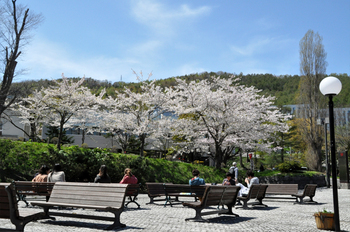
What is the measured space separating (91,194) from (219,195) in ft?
9.85

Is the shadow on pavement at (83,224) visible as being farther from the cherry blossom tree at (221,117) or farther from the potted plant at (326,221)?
the cherry blossom tree at (221,117)

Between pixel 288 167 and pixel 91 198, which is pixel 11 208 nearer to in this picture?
pixel 91 198

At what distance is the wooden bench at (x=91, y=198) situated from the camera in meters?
6.10

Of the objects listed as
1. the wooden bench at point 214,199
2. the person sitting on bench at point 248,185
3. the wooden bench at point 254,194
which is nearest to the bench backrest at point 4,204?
the wooden bench at point 214,199

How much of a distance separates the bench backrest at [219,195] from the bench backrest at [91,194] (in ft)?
6.67

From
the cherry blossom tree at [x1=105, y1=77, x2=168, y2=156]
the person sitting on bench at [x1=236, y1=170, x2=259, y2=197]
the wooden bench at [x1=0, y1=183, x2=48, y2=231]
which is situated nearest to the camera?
the wooden bench at [x1=0, y1=183, x2=48, y2=231]

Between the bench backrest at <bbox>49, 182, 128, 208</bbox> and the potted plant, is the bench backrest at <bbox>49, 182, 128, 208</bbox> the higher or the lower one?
the higher one

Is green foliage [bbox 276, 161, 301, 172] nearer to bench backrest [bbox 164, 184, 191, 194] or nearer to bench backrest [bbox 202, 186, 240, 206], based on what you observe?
bench backrest [bbox 164, 184, 191, 194]

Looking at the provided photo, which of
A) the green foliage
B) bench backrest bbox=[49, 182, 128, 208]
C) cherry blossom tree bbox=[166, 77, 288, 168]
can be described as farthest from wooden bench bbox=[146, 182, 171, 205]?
the green foliage

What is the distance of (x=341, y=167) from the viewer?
2517cm

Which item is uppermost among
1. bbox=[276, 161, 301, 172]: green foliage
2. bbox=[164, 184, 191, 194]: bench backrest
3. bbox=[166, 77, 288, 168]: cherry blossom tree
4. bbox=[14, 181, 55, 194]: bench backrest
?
bbox=[166, 77, 288, 168]: cherry blossom tree

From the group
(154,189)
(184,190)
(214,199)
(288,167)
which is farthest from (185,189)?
(288,167)

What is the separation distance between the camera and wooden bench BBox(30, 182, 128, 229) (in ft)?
20.0

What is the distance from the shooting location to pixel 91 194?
21.2 feet
